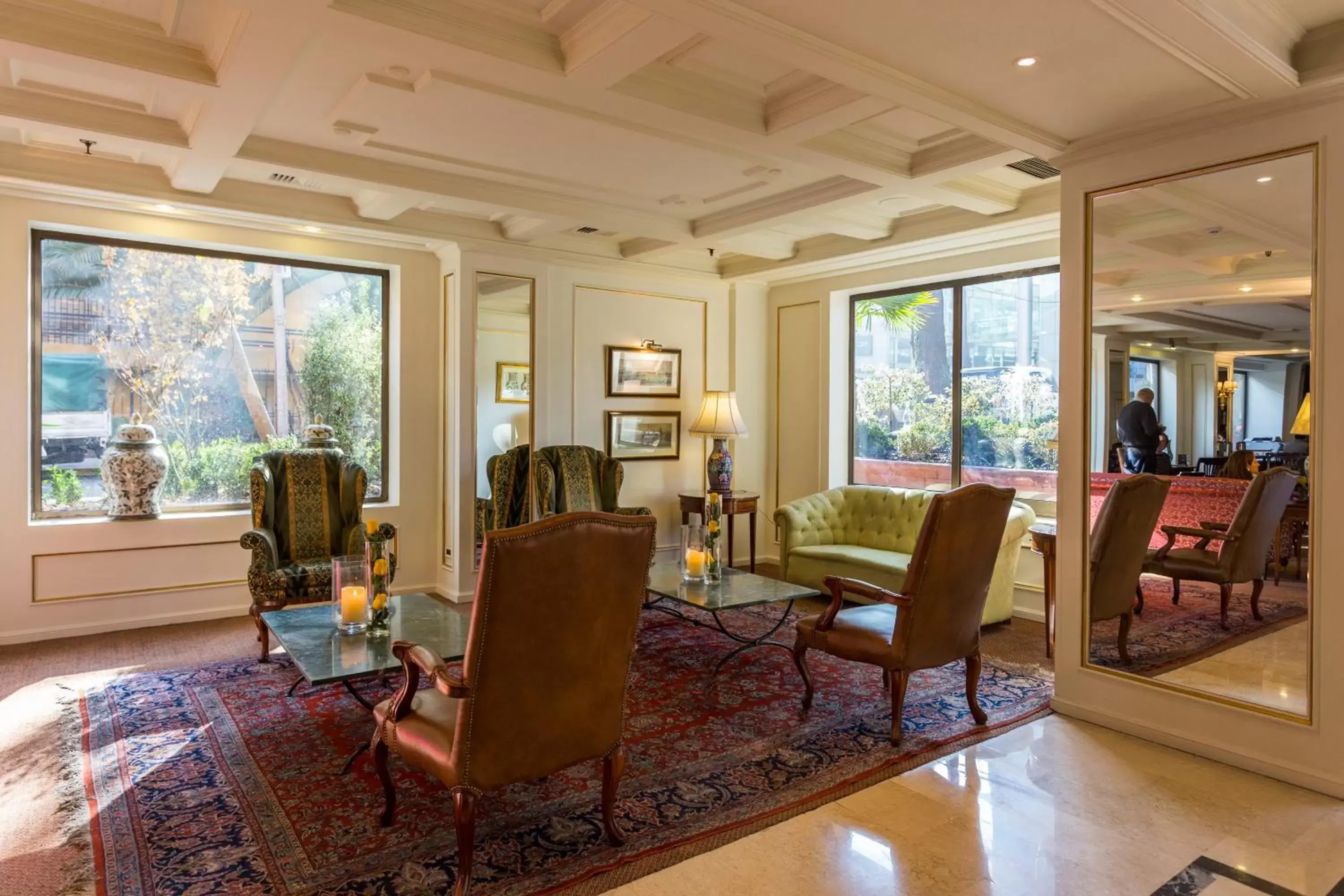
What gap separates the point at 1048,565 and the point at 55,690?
502 centimetres

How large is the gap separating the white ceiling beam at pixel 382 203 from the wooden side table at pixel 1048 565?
3949mm

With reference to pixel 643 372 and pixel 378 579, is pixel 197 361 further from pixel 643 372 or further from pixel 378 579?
pixel 643 372

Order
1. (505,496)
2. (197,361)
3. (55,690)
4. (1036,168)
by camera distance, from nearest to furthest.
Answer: (55,690)
(1036,168)
(197,361)
(505,496)

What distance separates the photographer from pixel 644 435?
22.6 ft

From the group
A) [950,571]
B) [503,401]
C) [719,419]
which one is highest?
[503,401]

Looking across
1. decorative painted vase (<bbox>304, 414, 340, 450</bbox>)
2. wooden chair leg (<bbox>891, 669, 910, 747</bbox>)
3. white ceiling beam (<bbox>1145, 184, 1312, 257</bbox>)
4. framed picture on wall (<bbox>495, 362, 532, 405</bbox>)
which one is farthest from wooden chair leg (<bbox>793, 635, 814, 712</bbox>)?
decorative painted vase (<bbox>304, 414, 340, 450</bbox>)

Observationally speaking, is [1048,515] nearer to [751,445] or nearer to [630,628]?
[751,445]

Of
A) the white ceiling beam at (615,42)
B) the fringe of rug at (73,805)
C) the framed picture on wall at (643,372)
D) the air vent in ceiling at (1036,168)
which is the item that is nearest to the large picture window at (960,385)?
the air vent in ceiling at (1036,168)

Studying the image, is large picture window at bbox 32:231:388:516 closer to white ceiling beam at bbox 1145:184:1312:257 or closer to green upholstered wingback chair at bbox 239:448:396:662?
green upholstered wingback chair at bbox 239:448:396:662

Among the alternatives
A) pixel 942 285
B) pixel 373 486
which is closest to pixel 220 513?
pixel 373 486

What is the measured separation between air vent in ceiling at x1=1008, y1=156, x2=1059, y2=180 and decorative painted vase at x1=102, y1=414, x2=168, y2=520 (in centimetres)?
512

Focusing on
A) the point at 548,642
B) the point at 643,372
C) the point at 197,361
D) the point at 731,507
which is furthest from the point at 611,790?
the point at 643,372

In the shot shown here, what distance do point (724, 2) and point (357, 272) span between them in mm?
4306

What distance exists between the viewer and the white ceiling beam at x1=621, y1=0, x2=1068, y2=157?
8.16ft
